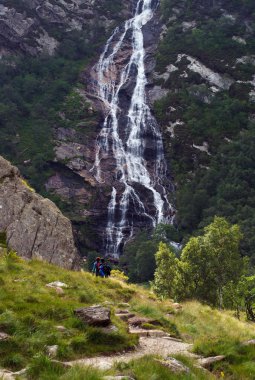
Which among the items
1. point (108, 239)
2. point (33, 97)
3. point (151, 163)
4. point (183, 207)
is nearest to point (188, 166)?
point (151, 163)

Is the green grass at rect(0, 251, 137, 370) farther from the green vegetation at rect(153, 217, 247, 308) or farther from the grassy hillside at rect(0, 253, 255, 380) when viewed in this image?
the green vegetation at rect(153, 217, 247, 308)

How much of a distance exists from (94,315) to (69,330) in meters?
1.02

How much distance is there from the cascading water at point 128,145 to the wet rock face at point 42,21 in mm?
11626

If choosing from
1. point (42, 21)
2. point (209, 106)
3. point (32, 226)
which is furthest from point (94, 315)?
point (42, 21)

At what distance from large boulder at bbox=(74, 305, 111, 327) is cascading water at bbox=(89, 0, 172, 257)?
54282 mm

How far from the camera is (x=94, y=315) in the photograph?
36.3 feet

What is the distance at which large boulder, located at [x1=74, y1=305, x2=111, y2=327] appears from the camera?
1091 centimetres

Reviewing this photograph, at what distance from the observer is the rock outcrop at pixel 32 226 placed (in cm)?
1841

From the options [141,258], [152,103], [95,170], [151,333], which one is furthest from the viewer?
[152,103]

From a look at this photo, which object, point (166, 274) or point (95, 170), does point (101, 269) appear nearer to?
point (166, 274)

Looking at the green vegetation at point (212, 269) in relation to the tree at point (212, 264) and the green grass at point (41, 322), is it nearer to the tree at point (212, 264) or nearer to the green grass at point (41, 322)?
the tree at point (212, 264)

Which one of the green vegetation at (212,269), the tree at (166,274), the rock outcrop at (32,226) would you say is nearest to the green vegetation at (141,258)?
the tree at (166,274)

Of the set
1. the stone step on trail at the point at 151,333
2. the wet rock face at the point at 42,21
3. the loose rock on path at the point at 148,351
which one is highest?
the wet rock face at the point at 42,21

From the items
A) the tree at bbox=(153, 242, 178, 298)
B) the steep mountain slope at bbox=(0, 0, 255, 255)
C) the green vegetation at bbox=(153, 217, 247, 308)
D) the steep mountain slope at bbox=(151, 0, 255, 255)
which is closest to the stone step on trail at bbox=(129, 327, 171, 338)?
the green vegetation at bbox=(153, 217, 247, 308)
